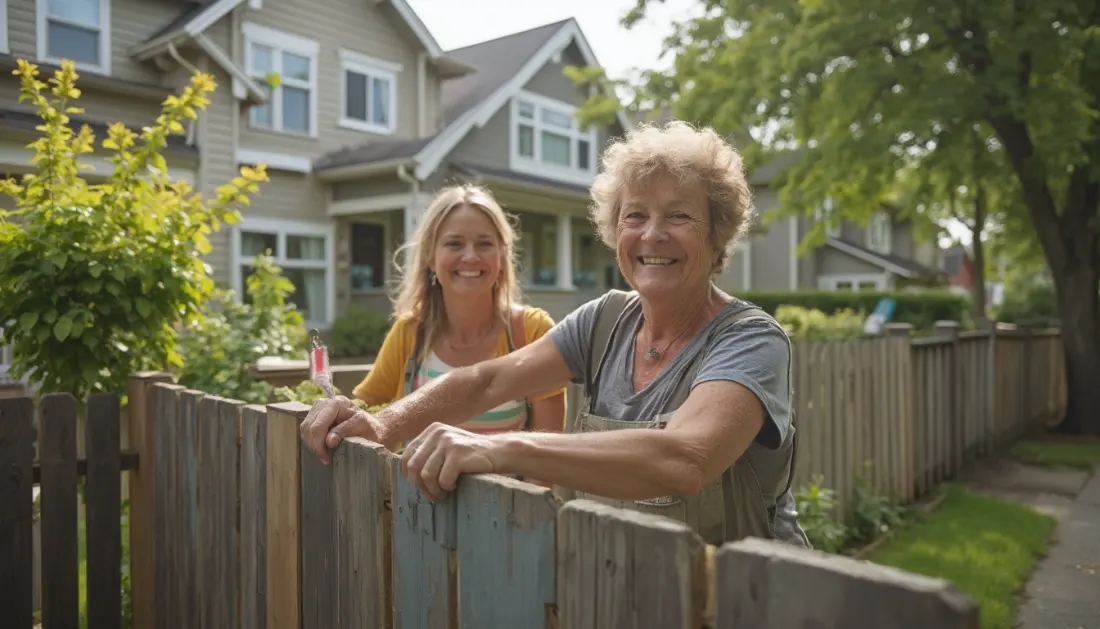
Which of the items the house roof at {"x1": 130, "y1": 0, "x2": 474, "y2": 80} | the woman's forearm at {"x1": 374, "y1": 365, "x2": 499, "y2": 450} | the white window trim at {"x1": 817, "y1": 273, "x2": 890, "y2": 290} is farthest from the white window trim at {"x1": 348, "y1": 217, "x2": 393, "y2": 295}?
the white window trim at {"x1": 817, "y1": 273, "x2": 890, "y2": 290}

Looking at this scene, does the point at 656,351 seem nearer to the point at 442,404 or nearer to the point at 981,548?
the point at 442,404

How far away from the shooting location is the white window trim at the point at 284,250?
1354 centimetres

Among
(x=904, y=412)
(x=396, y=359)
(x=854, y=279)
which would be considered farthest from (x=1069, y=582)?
(x=854, y=279)

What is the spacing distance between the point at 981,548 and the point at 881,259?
1102 inches

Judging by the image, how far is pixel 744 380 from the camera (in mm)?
1705

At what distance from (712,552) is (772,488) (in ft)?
2.25

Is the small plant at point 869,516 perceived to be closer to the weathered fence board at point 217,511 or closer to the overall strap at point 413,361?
the overall strap at point 413,361

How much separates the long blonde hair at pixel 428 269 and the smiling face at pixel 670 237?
128 cm

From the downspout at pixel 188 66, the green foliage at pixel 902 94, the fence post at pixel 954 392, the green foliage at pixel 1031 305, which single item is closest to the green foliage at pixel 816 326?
the green foliage at pixel 902 94

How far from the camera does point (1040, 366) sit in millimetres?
10766

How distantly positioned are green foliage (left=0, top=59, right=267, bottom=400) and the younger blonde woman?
1.06m

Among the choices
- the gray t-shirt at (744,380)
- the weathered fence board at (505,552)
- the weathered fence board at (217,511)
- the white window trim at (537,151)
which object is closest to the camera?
the weathered fence board at (505,552)

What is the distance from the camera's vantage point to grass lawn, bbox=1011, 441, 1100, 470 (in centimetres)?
838

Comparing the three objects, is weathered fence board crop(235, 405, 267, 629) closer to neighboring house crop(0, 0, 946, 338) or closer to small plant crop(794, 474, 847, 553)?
small plant crop(794, 474, 847, 553)
